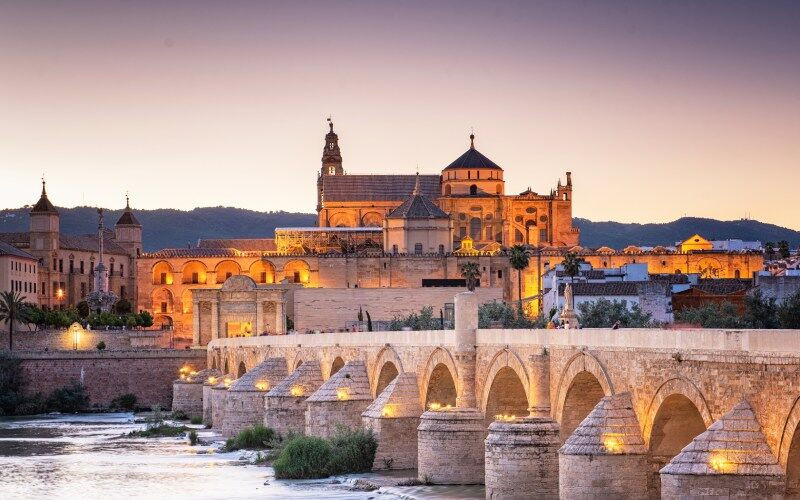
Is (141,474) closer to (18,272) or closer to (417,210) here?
(417,210)

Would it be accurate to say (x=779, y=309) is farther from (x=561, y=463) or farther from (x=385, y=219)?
(x=385, y=219)

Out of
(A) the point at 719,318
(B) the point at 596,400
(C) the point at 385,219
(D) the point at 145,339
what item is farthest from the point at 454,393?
(C) the point at 385,219

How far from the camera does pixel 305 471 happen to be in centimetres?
3600

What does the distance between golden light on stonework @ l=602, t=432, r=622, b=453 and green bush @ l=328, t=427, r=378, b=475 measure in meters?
12.3

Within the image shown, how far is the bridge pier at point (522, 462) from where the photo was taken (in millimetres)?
26406

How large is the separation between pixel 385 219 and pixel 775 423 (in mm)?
82254

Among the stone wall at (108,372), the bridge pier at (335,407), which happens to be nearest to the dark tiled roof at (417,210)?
the stone wall at (108,372)

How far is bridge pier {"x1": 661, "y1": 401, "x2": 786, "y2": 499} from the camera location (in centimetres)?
1948

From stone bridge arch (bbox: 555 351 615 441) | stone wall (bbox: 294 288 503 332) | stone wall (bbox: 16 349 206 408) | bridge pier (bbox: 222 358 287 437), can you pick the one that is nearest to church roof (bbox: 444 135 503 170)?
stone wall (bbox: 294 288 503 332)

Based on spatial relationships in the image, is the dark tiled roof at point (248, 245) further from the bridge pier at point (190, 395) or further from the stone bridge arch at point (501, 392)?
the stone bridge arch at point (501, 392)

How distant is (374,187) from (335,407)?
2935 inches

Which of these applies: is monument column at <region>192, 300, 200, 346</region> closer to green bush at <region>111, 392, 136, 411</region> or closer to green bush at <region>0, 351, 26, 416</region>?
green bush at <region>111, 392, 136, 411</region>

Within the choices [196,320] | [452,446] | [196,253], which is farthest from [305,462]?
[196,253]

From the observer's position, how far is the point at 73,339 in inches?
3297
